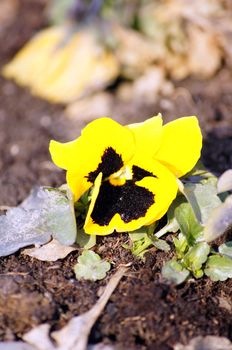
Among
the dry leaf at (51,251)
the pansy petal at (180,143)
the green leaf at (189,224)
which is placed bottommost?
the dry leaf at (51,251)

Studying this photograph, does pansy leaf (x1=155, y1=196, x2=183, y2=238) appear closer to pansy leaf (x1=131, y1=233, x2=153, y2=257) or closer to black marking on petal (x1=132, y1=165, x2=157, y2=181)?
pansy leaf (x1=131, y1=233, x2=153, y2=257)

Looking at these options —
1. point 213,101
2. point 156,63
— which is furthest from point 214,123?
point 156,63

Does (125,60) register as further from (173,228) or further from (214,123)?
(173,228)

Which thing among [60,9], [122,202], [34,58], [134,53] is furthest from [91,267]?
[60,9]

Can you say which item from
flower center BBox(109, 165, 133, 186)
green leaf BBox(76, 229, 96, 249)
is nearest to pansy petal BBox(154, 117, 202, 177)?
flower center BBox(109, 165, 133, 186)

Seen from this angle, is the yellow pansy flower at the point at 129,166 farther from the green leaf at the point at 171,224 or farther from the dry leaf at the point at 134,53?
the dry leaf at the point at 134,53

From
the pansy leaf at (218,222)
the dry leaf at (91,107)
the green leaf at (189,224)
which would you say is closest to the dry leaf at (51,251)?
the green leaf at (189,224)
